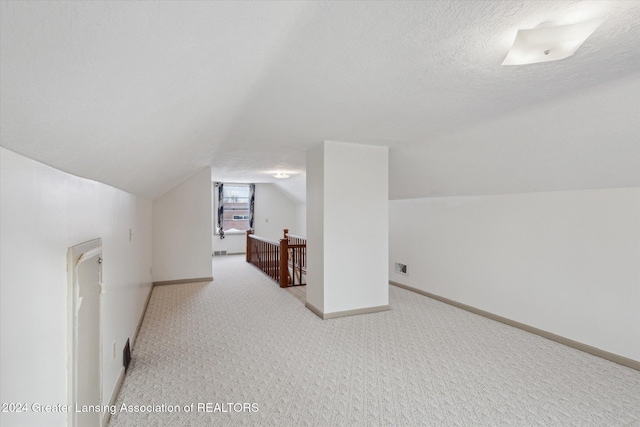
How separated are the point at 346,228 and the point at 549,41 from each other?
2701mm

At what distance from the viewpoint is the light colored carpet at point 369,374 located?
1981mm

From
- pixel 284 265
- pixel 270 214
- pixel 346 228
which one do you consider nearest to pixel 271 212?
pixel 270 214

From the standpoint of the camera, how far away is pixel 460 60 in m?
1.72

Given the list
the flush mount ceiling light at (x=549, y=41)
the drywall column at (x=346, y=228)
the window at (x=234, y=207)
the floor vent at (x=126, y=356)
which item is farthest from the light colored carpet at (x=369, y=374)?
the window at (x=234, y=207)

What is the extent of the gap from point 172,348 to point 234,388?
41.5 inches

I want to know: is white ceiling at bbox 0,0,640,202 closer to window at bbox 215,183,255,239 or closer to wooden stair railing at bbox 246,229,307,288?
wooden stair railing at bbox 246,229,307,288

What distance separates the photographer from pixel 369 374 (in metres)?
2.48

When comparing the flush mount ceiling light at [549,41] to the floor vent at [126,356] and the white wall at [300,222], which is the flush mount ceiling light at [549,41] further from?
the white wall at [300,222]

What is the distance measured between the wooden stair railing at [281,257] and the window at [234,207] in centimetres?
185

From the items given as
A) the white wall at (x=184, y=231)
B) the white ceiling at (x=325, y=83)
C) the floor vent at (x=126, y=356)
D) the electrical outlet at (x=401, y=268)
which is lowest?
the floor vent at (x=126, y=356)

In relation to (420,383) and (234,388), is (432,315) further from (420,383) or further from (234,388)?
(234,388)

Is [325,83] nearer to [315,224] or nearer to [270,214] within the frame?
[315,224]

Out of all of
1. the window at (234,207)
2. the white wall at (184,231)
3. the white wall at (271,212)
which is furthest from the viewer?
the white wall at (271,212)

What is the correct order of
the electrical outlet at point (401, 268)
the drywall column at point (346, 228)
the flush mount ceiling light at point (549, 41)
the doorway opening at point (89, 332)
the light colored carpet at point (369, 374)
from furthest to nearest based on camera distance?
1. the electrical outlet at point (401, 268)
2. the drywall column at point (346, 228)
3. the light colored carpet at point (369, 374)
4. the doorway opening at point (89, 332)
5. the flush mount ceiling light at point (549, 41)
